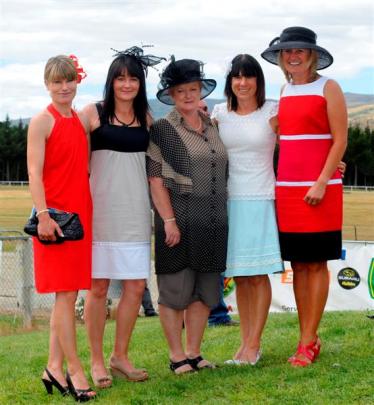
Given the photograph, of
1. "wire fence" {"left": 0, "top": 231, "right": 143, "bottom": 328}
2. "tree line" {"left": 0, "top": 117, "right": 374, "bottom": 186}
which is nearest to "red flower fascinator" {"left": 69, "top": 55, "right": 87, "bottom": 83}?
"wire fence" {"left": 0, "top": 231, "right": 143, "bottom": 328}

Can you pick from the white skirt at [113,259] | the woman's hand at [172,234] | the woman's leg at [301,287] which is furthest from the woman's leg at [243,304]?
the white skirt at [113,259]

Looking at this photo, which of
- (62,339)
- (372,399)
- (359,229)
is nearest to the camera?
(372,399)

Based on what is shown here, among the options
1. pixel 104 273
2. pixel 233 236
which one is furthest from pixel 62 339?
pixel 233 236

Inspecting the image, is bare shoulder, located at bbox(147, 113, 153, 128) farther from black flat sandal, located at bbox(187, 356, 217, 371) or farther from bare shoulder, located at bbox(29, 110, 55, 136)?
black flat sandal, located at bbox(187, 356, 217, 371)

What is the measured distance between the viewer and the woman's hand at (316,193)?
18.5 ft

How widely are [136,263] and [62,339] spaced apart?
670mm

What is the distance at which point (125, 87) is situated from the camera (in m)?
5.63

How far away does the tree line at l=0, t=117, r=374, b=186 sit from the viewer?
8569 cm

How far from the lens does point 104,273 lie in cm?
565

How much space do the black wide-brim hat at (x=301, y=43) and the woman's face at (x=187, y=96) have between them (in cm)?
54

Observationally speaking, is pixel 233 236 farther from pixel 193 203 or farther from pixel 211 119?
pixel 211 119

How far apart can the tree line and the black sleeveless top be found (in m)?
78.7

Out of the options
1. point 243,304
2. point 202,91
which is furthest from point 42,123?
point 243,304

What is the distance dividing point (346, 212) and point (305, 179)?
48133 mm
